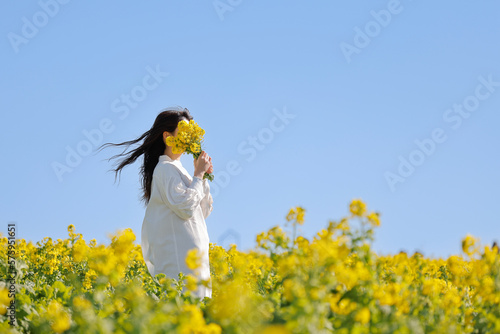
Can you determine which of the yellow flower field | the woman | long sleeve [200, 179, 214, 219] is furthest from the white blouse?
the yellow flower field

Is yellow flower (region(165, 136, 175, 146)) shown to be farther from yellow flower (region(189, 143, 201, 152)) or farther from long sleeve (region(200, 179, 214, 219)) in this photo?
long sleeve (region(200, 179, 214, 219))

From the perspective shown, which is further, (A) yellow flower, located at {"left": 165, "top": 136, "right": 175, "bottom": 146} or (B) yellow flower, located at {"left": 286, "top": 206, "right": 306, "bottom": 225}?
(A) yellow flower, located at {"left": 165, "top": 136, "right": 175, "bottom": 146}

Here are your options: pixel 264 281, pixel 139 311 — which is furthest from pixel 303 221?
pixel 264 281

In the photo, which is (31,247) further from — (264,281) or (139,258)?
(264,281)

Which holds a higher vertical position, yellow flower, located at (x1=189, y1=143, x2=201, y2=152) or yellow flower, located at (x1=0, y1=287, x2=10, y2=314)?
yellow flower, located at (x1=189, y1=143, x2=201, y2=152)

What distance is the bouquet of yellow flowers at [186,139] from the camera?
5293 mm

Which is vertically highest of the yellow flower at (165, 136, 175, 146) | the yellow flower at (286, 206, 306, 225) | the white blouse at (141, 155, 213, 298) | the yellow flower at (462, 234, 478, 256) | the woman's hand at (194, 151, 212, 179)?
the yellow flower at (165, 136, 175, 146)

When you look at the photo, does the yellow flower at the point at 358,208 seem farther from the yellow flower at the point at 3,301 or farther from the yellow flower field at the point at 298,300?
the yellow flower at the point at 3,301

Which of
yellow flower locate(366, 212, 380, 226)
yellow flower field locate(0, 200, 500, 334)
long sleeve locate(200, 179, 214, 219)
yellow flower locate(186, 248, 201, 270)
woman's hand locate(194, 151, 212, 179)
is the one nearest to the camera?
yellow flower field locate(0, 200, 500, 334)

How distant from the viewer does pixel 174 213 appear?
16.8 ft

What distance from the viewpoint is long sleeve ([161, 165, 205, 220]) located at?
4.97 meters

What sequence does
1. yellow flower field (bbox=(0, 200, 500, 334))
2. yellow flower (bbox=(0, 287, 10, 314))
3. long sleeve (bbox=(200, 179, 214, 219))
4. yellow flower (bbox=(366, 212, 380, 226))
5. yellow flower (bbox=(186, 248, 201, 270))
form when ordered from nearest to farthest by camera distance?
1. yellow flower field (bbox=(0, 200, 500, 334))
2. yellow flower (bbox=(186, 248, 201, 270))
3. yellow flower (bbox=(0, 287, 10, 314))
4. yellow flower (bbox=(366, 212, 380, 226))
5. long sleeve (bbox=(200, 179, 214, 219))

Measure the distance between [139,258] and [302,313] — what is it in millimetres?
5643

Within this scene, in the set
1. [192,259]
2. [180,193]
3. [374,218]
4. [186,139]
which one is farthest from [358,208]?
[186,139]
